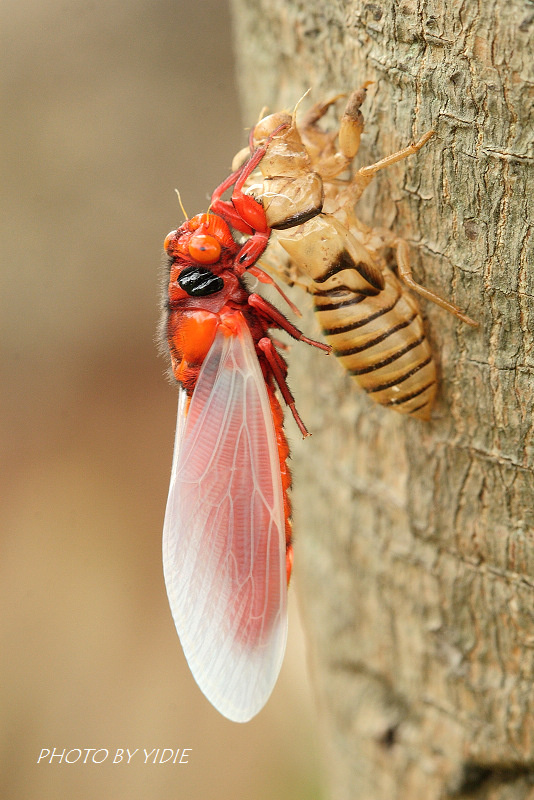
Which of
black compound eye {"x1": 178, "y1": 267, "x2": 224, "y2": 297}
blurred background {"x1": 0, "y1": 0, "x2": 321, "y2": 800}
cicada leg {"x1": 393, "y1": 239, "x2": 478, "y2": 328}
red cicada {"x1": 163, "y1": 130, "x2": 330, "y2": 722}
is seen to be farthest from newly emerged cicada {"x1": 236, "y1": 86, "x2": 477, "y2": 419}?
blurred background {"x1": 0, "y1": 0, "x2": 321, "y2": 800}

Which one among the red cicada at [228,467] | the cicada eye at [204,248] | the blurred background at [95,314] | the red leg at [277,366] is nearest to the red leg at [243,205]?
the red cicada at [228,467]

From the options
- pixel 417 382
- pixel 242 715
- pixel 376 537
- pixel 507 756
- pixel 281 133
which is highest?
pixel 281 133

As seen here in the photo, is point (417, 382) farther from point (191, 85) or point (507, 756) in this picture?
point (191, 85)

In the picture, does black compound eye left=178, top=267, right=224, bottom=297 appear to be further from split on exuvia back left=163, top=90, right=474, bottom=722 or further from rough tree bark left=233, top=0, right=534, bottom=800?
rough tree bark left=233, top=0, right=534, bottom=800

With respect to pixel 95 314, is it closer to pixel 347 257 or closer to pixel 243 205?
pixel 243 205

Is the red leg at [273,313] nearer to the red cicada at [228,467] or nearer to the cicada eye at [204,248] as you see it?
the red cicada at [228,467]

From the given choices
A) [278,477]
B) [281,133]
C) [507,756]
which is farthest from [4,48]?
[507,756]
